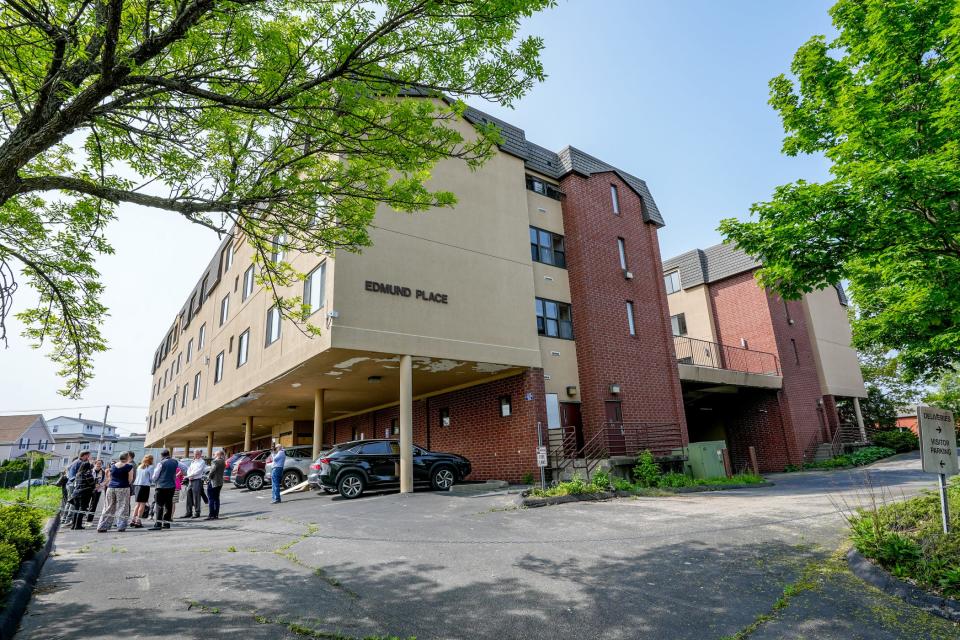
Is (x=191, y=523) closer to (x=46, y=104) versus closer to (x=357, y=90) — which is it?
(x=46, y=104)

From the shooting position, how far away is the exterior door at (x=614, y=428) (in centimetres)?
1848

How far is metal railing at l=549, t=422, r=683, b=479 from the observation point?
17111mm

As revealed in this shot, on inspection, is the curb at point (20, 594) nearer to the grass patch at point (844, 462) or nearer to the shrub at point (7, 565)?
the shrub at point (7, 565)

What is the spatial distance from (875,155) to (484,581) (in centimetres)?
906

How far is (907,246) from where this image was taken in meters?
8.53

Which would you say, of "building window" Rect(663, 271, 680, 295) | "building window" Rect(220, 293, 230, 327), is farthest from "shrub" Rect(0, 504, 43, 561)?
"building window" Rect(663, 271, 680, 295)

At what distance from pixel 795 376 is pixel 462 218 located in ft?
65.0

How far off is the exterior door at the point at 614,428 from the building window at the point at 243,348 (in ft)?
49.1

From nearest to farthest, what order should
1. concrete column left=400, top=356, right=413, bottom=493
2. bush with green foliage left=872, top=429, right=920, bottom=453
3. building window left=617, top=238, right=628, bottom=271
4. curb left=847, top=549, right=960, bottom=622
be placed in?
curb left=847, top=549, right=960, bottom=622 → concrete column left=400, top=356, right=413, bottom=493 → building window left=617, top=238, right=628, bottom=271 → bush with green foliage left=872, top=429, right=920, bottom=453

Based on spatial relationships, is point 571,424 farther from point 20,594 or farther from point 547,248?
point 20,594

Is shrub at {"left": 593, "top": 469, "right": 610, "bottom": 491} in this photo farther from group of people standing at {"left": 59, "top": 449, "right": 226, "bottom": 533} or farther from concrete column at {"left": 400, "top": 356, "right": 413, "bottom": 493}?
group of people standing at {"left": 59, "top": 449, "right": 226, "bottom": 533}

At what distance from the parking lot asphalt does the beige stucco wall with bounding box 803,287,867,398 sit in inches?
878

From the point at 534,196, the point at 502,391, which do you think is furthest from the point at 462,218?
the point at 502,391

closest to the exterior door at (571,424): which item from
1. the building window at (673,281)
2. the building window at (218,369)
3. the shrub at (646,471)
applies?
the shrub at (646,471)
